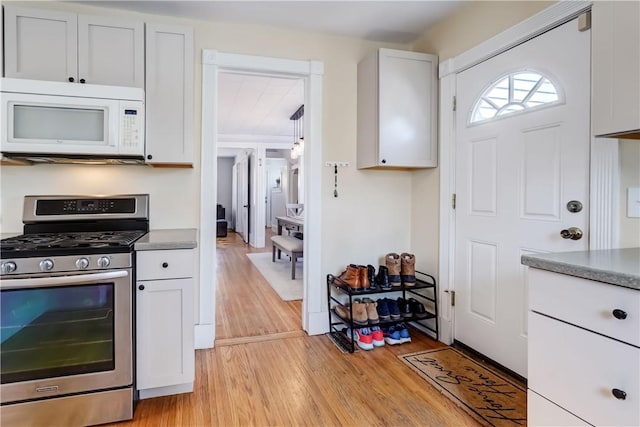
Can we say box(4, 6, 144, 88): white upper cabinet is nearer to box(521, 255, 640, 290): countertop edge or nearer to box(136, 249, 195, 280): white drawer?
box(136, 249, 195, 280): white drawer

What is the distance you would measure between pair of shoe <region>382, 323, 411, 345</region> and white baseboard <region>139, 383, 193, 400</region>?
1402mm

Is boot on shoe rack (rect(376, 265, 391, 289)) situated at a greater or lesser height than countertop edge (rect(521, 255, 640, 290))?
lesser

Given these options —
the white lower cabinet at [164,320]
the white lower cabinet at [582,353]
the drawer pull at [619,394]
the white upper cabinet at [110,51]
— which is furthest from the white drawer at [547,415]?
the white upper cabinet at [110,51]

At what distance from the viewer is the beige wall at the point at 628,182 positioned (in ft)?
5.22

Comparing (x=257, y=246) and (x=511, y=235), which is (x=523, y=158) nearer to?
(x=511, y=235)

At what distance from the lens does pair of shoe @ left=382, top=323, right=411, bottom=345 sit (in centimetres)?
269

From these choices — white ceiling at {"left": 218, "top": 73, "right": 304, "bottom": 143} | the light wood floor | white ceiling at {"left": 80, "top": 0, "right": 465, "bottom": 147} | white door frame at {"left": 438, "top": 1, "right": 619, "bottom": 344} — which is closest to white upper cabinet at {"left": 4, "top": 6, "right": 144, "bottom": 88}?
white ceiling at {"left": 80, "top": 0, "right": 465, "bottom": 147}

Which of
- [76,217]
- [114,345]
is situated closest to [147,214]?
[76,217]

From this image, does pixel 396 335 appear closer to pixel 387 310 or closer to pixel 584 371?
pixel 387 310

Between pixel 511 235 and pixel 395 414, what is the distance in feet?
3.96

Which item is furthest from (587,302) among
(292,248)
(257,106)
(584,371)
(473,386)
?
(257,106)

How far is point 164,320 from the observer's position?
190 centimetres

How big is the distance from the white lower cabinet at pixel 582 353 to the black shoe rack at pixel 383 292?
1.34 m

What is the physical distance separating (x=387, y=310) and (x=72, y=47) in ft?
8.66
